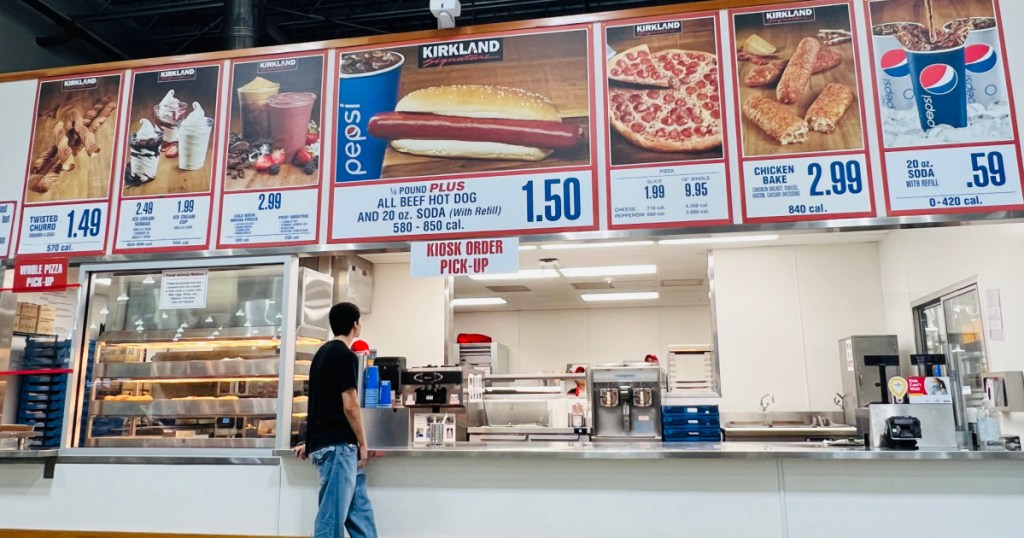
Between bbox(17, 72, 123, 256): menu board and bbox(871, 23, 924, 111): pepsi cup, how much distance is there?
456cm

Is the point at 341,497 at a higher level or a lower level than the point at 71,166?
lower

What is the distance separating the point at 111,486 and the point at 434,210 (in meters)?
2.44

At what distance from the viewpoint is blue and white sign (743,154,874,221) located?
3479 mm

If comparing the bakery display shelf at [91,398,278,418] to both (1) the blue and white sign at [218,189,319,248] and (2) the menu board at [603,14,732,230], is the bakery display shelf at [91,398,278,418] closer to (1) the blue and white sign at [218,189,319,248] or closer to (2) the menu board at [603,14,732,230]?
(1) the blue and white sign at [218,189,319,248]

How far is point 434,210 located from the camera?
3.86 meters

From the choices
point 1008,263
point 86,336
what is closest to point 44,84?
point 86,336

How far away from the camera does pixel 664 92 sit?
3799 mm

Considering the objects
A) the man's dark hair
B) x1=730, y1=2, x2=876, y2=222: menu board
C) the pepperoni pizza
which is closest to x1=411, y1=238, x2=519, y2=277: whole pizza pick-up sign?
the man's dark hair

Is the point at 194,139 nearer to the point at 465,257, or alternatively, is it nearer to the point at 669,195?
the point at 465,257

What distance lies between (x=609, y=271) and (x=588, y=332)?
382 centimetres

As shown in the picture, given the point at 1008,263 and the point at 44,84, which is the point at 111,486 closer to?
the point at 44,84

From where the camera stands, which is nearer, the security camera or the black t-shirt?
the black t-shirt
